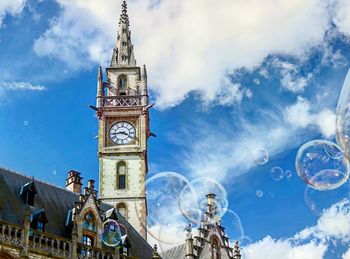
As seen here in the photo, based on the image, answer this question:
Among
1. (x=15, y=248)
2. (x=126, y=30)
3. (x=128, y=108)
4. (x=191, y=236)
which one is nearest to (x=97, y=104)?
(x=128, y=108)

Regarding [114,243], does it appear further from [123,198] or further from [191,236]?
[123,198]

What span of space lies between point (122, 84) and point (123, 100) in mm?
2739

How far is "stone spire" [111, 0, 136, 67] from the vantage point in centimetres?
6481

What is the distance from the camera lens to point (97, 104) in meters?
60.8

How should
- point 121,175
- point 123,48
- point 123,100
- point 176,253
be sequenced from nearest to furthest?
1. point 176,253
2. point 121,175
3. point 123,100
4. point 123,48

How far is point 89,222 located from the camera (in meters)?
38.3

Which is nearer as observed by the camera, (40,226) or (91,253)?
(40,226)

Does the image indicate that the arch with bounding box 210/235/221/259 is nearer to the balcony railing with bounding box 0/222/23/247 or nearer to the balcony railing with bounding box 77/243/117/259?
the balcony railing with bounding box 77/243/117/259

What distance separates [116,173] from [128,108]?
6.61 m

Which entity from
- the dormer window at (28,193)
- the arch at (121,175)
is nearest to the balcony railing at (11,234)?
the dormer window at (28,193)

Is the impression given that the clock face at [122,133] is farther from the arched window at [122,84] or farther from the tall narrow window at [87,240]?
the tall narrow window at [87,240]

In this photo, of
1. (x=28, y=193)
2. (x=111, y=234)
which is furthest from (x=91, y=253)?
(x=28, y=193)

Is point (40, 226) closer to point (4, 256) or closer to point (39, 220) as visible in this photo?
point (39, 220)

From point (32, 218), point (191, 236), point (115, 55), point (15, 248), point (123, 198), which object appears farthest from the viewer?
point (115, 55)
